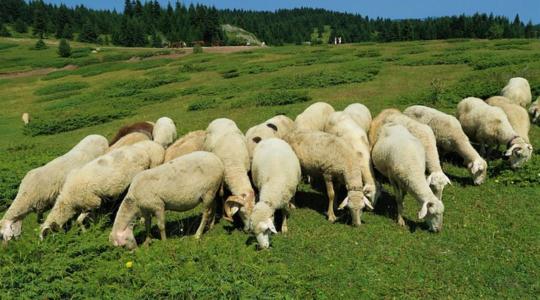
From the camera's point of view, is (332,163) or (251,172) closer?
(332,163)

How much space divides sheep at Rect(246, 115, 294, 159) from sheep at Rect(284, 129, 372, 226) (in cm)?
120

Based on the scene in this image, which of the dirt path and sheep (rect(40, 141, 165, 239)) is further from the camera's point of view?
the dirt path

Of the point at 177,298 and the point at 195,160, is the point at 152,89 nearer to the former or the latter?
the point at 195,160

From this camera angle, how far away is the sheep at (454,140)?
11.5 metres

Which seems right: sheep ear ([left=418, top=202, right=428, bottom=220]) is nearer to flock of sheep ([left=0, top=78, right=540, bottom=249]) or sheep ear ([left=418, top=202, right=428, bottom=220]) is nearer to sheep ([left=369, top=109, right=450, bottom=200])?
flock of sheep ([left=0, top=78, right=540, bottom=249])

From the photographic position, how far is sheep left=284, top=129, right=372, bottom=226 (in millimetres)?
9750

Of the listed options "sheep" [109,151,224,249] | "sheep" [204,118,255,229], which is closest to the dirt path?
"sheep" [204,118,255,229]

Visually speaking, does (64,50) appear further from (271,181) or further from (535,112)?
(271,181)

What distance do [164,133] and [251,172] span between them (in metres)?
5.25

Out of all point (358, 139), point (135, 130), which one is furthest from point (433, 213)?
point (135, 130)

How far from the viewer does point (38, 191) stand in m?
10.3

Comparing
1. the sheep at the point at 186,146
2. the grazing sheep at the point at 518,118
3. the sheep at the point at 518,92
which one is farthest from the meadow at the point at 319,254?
the sheep at the point at 186,146

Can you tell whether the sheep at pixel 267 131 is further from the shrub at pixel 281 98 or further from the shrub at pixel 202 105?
the shrub at pixel 202 105

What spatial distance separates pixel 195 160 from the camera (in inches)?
379
